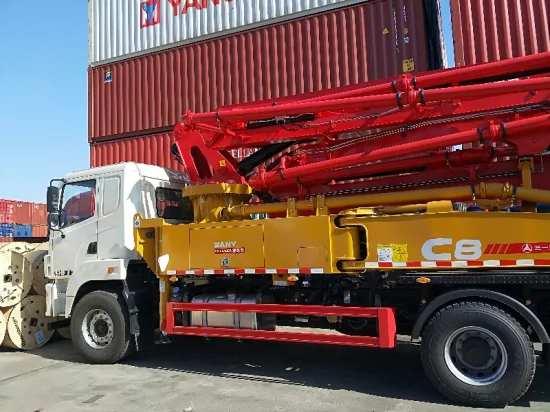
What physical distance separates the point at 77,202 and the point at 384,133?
4.37m

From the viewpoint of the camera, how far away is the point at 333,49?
10.0 m

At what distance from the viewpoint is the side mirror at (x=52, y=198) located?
6586mm

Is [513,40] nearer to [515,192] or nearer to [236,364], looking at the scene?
[515,192]

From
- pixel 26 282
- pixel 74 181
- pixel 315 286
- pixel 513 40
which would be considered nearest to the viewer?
pixel 315 286

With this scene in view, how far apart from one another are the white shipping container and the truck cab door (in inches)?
239

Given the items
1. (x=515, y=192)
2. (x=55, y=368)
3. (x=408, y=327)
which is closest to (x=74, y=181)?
(x=55, y=368)

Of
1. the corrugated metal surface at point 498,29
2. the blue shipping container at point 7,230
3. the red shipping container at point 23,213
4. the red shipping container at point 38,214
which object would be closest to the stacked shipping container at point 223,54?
the corrugated metal surface at point 498,29

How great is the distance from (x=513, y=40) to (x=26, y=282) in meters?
8.90

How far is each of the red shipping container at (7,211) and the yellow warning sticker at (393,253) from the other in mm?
18291

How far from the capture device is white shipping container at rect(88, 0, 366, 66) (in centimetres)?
1082

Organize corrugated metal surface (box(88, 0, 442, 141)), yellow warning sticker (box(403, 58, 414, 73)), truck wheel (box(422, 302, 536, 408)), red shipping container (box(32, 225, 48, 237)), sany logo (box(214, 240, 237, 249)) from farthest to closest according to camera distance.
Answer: red shipping container (box(32, 225, 48, 237)) → corrugated metal surface (box(88, 0, 442, 141)) → yellow warning sticker (box(403, 58, 414, 73)) → sany logo (box(214, 240, 237, 249)) → truck wheel (box(422, 302, 536, 408))

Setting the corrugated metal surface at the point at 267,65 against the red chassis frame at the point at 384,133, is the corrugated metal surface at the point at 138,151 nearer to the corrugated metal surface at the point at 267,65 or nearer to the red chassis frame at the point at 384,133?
the corrugated metal surface at the point at 267,65

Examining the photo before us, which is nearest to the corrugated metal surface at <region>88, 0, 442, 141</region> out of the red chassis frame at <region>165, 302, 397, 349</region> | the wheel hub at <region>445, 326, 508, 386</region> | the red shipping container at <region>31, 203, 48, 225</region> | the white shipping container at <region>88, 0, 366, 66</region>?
the white shipping container at <region>88, 0, 366, 66</region>

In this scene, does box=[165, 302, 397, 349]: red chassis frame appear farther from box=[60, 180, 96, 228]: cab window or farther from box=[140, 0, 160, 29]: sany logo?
box=[140, 0, 160, 29]: sany logo
